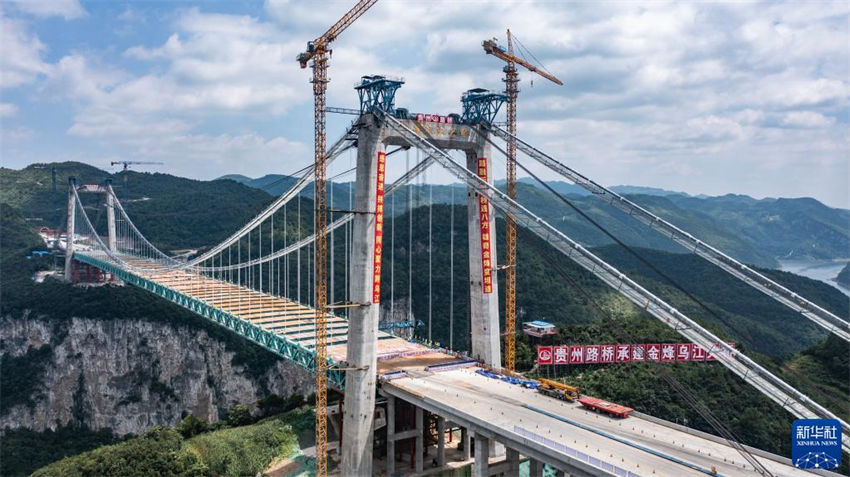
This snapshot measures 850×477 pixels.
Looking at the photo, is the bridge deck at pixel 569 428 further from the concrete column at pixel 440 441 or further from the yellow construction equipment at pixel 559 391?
the concrete column at pixel 440 441

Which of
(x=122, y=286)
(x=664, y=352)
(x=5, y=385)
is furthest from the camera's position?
(x=122, y=286)

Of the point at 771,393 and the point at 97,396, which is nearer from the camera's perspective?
the point at 771,393

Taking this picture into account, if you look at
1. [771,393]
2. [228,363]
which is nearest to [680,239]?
[771,393]

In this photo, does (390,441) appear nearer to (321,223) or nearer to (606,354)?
(321,223)

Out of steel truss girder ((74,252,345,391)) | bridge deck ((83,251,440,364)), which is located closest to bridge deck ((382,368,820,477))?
bridge deck ((83,251,440,364))

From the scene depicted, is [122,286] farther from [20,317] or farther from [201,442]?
[201,442]

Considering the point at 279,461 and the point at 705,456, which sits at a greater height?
the point at 705,456

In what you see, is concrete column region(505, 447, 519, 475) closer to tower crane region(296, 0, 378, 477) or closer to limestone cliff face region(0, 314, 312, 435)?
tower crane region(296, 0, 378, 477)

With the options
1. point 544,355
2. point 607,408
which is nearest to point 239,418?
point 544,355
